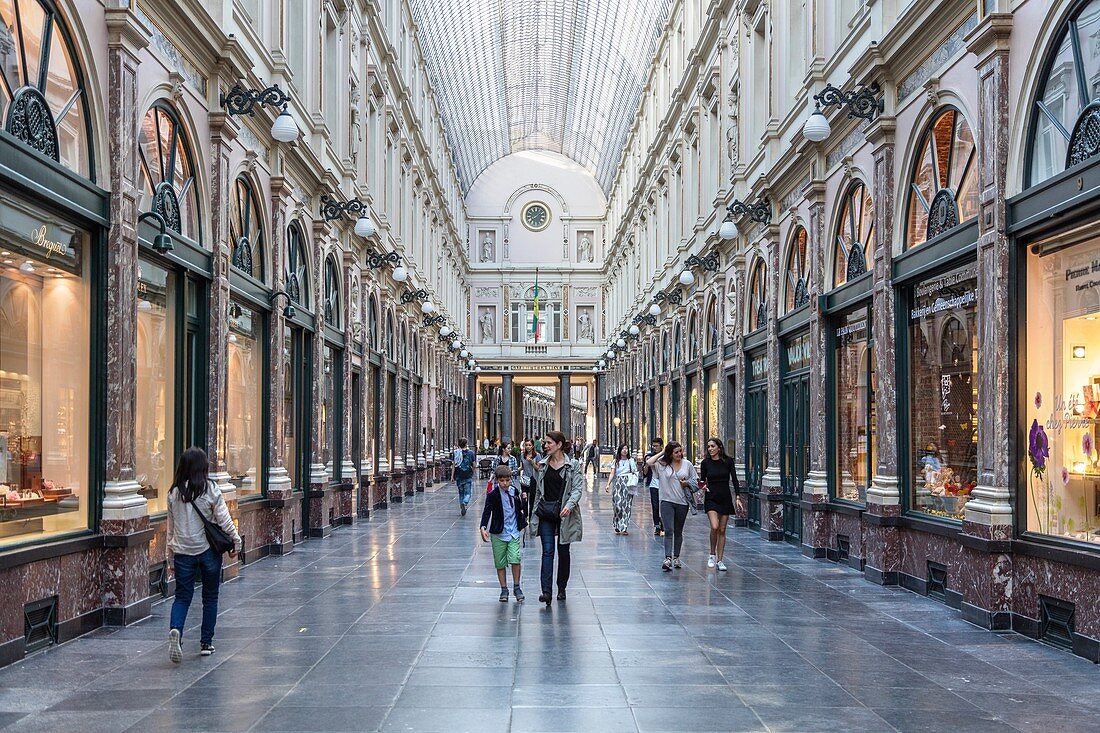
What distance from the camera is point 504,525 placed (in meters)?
12.0

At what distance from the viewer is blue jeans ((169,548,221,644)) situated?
8.72 metres

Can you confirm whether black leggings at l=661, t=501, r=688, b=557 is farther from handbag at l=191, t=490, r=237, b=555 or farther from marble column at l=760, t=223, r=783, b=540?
handbag at l=191, t=490, r=237, b=555

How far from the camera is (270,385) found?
55.6 ft

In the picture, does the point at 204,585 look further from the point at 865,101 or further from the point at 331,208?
the point at 331,208

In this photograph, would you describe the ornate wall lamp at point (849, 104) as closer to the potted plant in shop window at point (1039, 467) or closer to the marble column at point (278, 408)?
the potted plant in shop window at point (1039, 467)

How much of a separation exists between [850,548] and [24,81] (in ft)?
36.3

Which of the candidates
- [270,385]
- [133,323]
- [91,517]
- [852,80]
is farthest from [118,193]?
[852,80]

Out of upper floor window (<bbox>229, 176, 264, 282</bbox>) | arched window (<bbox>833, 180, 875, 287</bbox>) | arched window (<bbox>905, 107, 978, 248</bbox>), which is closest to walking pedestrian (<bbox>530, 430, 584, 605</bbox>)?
arched window (<bbox>905, 107, 978, 248</bbox>)

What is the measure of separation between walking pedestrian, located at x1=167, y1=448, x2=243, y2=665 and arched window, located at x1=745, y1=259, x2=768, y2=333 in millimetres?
13608

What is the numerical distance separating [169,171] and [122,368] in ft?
9.77

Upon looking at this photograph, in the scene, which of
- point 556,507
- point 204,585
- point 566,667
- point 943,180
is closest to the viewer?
point 566,667

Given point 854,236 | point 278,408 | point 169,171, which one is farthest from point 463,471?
point 169,171

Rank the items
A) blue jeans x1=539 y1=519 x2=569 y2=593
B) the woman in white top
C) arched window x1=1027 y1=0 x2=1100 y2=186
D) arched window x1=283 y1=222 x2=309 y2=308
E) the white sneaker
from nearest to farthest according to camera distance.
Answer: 1. the white sneaker
2. arched window x1=1027 y1=0 x2=1100 y2=186
3. blue jeans x1=539 y1=519 x2=569 y2=593
4. arched window x1=283 y1=222 x2=309 y2=308
5. the woman in white top

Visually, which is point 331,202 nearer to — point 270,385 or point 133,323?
point 270,385
